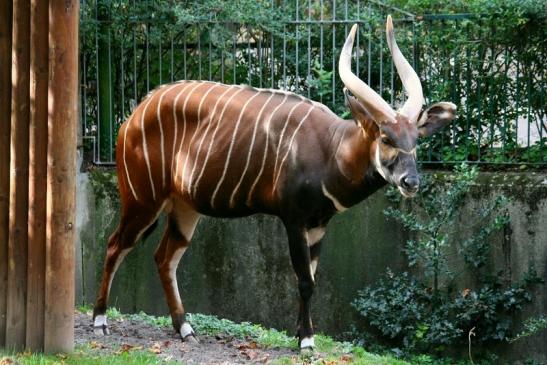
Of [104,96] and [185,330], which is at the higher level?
[104,96]

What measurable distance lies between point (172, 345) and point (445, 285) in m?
2.97

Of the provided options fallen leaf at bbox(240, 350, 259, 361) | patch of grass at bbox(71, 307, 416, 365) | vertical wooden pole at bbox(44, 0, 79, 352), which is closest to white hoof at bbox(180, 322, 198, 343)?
patch of grass at bbox(71, 307, 416, 365)

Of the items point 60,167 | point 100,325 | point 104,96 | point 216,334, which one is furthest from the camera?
point 104,96

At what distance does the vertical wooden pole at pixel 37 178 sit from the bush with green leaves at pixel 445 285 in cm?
361

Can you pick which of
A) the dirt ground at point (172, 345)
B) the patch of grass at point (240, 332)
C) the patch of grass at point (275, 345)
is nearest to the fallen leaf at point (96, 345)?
the dirt ground at point (172, 345)

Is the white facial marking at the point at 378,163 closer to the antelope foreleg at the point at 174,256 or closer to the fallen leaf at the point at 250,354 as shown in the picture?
the fallen leaf at the point at 250,354

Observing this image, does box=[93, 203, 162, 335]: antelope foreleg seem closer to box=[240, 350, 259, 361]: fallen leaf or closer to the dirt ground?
the dirt ground

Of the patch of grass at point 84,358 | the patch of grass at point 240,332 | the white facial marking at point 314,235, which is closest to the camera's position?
the patch of grass at point 84,358

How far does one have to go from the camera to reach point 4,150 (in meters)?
6.89

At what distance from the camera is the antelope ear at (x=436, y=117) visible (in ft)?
24.2

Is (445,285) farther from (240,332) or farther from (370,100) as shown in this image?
(370,100)

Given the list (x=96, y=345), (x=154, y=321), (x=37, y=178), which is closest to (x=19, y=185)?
(x=37, y=178)

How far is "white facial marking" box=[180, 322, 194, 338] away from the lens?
7.93 metres

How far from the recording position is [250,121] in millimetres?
7766
